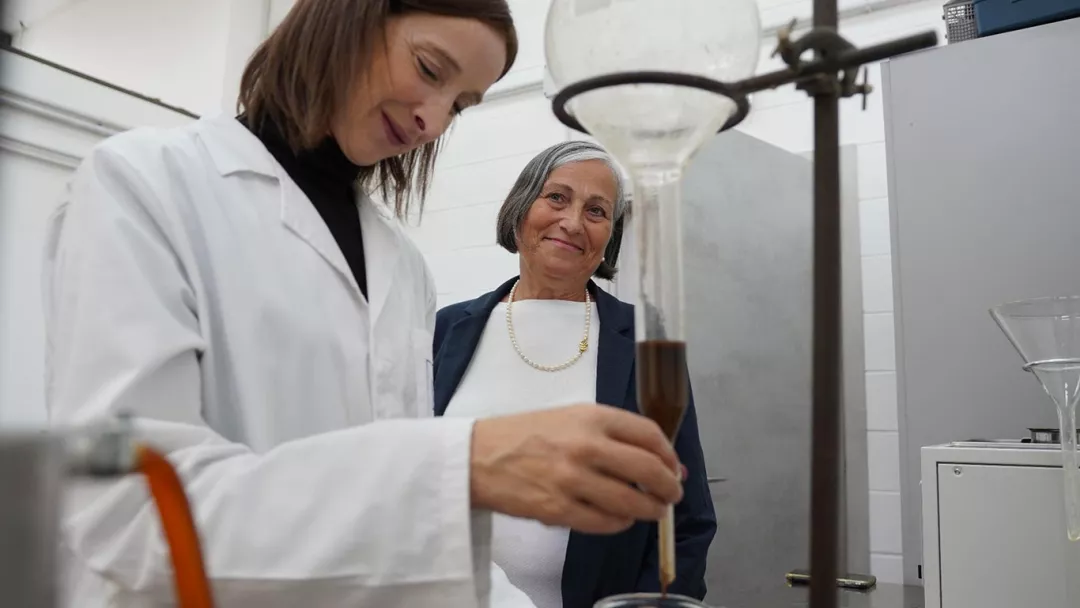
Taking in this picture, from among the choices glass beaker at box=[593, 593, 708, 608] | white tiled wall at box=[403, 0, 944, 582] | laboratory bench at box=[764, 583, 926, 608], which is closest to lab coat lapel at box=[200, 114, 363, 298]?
glass beaker at box=[593, 593, 708, 608]

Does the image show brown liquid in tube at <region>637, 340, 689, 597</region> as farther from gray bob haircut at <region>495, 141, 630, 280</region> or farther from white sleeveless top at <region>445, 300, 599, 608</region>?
gray bob haircut at <region>495, 141, 630, 280</region>

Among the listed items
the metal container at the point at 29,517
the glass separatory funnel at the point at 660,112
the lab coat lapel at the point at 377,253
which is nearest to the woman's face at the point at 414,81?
the lab coat lapel at the point at 377,253

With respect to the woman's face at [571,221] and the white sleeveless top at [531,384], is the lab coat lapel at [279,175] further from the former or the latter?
the woman's face at [571,221]

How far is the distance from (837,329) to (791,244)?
199 centimetres

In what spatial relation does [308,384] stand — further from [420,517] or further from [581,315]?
[581,315]

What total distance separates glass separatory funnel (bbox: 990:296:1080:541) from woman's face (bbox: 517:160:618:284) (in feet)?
2.52

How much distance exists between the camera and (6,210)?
201mm

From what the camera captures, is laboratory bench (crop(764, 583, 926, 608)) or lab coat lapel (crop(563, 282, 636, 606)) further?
laboratory bench (crop(764, 583, 926, 608))

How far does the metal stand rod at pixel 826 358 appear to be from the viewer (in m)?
0.50

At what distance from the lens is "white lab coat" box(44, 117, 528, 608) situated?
0.54 metres

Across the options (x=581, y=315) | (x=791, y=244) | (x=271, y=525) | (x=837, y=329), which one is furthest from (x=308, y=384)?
(x=791, y=244)

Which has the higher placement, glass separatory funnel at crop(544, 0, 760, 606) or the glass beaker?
glass separatory funnel at crop(544, 0, 760, 606)

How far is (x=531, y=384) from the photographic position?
1.62 m

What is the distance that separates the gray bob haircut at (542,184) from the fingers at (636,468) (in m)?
1.27
